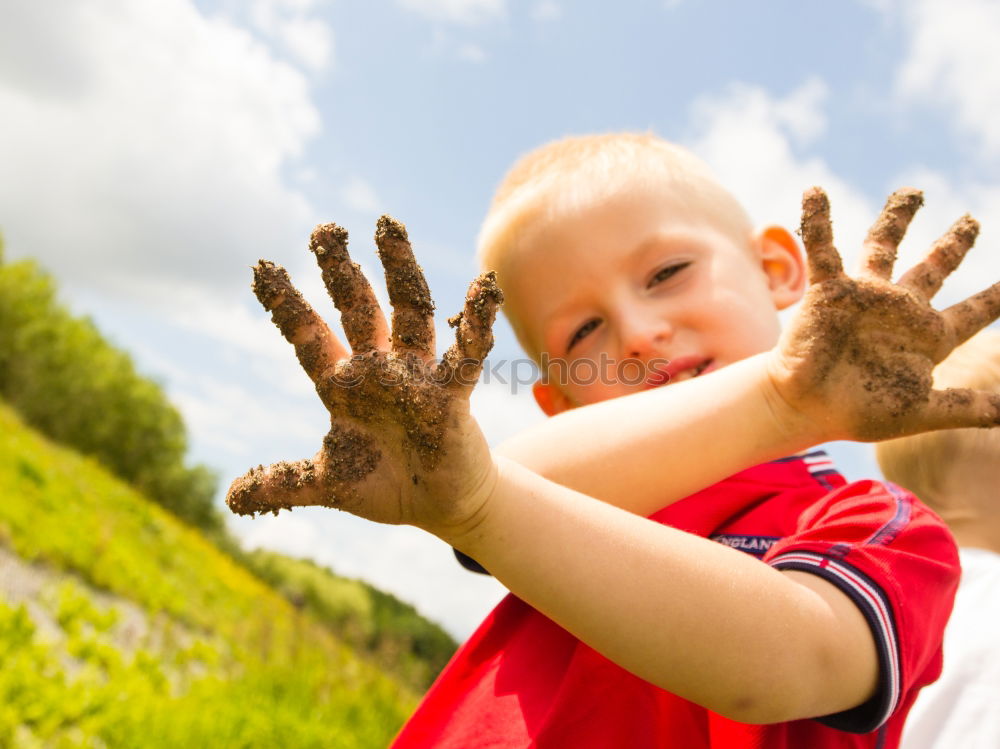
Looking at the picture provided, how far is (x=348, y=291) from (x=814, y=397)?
801mm

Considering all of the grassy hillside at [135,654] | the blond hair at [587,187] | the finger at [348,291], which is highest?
the blond hair at [587,187]

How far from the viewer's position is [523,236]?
205 cm

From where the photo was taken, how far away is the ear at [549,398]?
2.42 metres

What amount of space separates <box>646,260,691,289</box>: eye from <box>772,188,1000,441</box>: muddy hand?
61 cm

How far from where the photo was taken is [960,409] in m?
1.27

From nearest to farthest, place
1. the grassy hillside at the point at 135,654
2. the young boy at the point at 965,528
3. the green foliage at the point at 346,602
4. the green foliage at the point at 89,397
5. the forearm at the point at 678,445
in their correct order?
1. the forearm at the point at 678,445
2. the young boy at the point at 965,528
3. the grassy hillside at the point at 135,654
4. the green foliage at the point at 346,602
5. the green foliage at the point at 89,397

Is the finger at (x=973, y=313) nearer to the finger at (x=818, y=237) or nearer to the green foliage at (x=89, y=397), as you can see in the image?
the finger at (x=818, y=237)

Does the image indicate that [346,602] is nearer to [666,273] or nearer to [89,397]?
[89,397]

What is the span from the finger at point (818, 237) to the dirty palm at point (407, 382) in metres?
0.03

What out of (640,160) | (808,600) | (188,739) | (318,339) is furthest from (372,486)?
(188,739)

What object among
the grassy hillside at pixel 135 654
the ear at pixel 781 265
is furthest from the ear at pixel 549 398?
the grassy hillside at pixel 135 654

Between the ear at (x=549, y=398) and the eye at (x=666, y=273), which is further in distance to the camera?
the ear at (x=549, y=398)

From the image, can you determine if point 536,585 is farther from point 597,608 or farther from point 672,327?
point 672,327

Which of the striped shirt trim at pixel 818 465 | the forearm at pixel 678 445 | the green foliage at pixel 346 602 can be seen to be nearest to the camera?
the forearm at pixel 678 445
